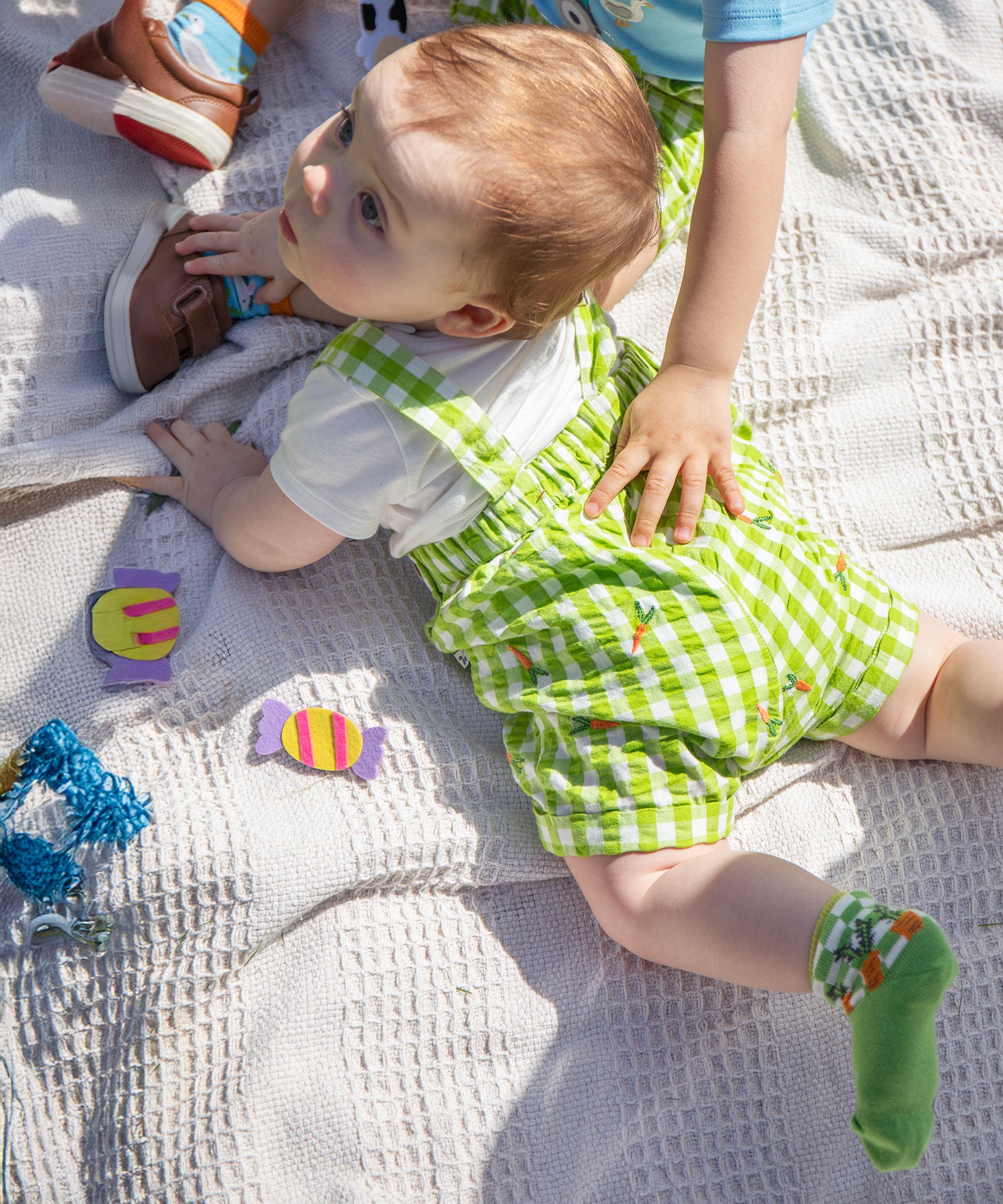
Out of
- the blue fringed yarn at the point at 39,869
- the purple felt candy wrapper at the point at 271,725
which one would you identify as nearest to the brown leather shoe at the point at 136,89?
the purple felt candy wrapper at the point at 271,725

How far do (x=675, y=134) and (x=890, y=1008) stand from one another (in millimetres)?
1057

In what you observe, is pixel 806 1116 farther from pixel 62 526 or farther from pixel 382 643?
pixel 62 526

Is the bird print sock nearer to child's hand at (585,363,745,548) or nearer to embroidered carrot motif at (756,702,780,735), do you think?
child's hand at (585,363,745,548)

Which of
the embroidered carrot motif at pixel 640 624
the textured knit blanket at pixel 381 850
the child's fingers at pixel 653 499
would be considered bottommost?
the textured knit blanket at pixel 381 850

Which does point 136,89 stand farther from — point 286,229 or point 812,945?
point 812,945

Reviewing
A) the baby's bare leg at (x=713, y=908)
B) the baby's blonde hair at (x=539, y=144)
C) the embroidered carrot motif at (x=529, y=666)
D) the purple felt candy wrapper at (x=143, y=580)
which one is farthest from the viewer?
the purple felt candy wrapper at (x=143, y=580)

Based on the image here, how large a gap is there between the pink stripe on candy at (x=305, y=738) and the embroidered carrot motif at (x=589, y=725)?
29cm

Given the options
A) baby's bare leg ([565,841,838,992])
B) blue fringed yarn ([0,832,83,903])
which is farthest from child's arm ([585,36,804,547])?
blue fringed yarn ([0,832,83,903])

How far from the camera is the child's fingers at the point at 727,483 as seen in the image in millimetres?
1025

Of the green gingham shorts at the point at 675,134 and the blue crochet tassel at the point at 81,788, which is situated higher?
the green gingham shorts at the point at 675,134

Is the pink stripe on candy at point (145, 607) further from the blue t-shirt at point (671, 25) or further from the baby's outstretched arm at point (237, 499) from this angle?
the blue t-shirt at point (671, 25)

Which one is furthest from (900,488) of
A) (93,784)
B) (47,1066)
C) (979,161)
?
(47,1066)

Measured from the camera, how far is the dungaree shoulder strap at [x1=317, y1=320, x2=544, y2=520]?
2.97ft

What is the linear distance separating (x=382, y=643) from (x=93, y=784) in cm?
34
